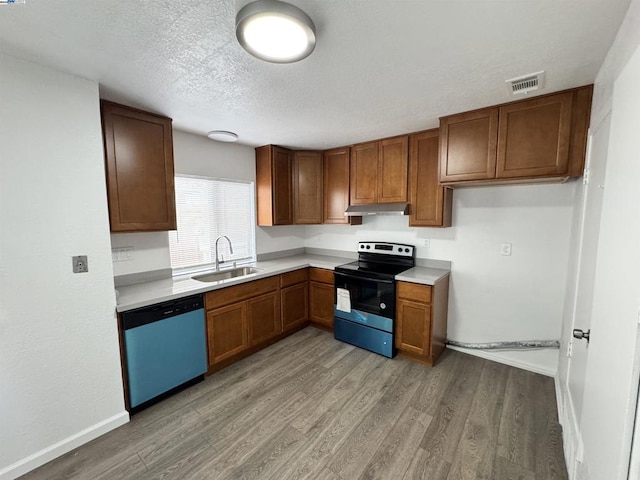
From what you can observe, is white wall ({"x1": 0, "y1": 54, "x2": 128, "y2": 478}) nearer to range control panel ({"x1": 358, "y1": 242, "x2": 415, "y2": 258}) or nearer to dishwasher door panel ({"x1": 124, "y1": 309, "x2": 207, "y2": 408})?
dishwasher door panel ({"x1": 124, "y1": 309, "x2": 207, "y2": 408})

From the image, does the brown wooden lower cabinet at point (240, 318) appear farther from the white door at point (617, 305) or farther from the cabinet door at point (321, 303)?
the white door at point (617, 305)

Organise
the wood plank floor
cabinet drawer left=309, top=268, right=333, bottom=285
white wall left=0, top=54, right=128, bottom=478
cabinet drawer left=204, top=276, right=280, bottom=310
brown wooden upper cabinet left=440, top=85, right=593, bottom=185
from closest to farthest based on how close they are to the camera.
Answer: white wall left=0, top=54, right=128, bottom=478 < the wood plank floor < brown wooden upper cabinet left=440, top=85, right=593, bottom=185 < cabinet drawer left=204, top=276, right=280, bottom=310 < cabinet drawer left=309, top=268, right=333, bottom=285

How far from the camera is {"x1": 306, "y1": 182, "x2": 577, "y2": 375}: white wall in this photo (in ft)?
8.05

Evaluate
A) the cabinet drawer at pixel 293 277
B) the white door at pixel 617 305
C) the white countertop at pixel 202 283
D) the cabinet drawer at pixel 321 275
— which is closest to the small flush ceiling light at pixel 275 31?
the white door at pixel 617 305

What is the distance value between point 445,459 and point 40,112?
323 cm

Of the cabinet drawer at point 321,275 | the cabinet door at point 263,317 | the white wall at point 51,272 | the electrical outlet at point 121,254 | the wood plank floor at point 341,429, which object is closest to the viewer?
the white wall at point 51,272

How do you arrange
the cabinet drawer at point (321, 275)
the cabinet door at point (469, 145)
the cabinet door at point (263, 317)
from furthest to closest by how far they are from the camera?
the cabinet drawer at point (321, 275) → the cabinet door at point (263, 317) → the cabinet door at point (469, 145)

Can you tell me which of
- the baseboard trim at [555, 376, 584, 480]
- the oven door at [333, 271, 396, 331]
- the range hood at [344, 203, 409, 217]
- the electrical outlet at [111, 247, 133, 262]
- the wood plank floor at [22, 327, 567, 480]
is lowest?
the wood plank floor at [22, 327, 567, 480]

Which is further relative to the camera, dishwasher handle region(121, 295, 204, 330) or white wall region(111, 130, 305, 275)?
white wall region(111, 130, 305, 275)

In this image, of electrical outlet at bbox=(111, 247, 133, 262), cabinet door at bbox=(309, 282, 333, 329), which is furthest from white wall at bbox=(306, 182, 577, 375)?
electrical outlet at bbox=(111, 247, 133, 262)

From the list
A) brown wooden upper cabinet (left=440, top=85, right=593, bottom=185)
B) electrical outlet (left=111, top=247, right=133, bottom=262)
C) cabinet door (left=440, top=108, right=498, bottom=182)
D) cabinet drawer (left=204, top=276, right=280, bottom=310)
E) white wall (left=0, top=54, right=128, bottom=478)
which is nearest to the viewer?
white wall (left=0, top=54, right=128, bottom=478)

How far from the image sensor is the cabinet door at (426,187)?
2773 millimetres

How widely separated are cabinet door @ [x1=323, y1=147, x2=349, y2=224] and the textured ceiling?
1190 mm

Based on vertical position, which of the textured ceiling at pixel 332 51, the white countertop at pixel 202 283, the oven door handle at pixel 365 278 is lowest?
the oven door handle at pixel 365 278
